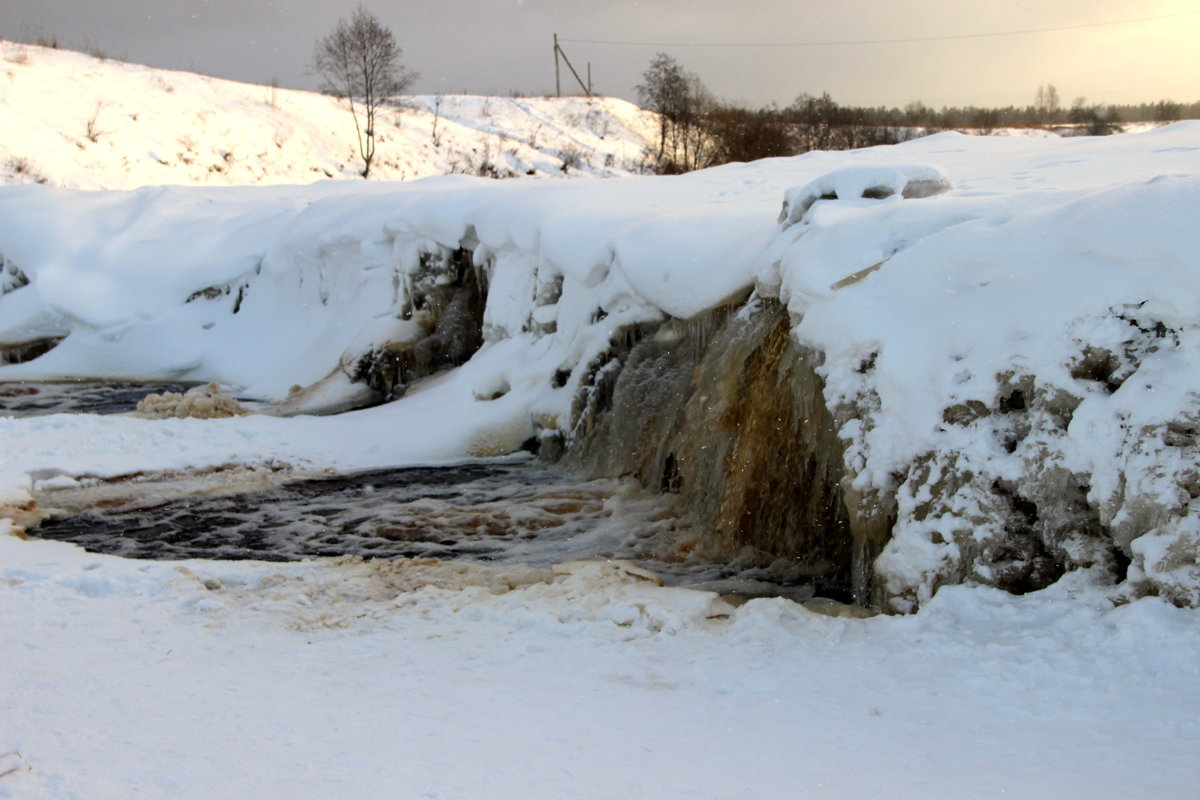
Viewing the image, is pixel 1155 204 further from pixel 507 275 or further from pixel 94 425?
pixel 94 425

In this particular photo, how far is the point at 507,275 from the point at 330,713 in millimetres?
6046

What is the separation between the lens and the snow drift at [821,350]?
10.6 feet

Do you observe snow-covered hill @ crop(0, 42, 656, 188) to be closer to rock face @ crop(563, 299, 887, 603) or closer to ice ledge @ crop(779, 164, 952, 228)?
rock face @ crop(563, 299, 887, 603)

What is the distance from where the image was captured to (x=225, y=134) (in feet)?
84.7

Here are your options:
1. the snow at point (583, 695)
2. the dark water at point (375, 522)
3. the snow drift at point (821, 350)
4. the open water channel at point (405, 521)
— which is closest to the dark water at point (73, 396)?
the snow drift at point (821, 350)

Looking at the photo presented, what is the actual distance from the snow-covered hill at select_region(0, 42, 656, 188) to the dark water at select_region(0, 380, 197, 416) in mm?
11270

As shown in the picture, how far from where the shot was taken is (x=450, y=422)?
24.2 ft

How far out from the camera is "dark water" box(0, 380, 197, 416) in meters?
9.34

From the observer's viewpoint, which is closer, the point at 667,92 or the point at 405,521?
the point at 405,521

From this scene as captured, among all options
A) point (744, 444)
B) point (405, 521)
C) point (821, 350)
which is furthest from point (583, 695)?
point (405, 521)

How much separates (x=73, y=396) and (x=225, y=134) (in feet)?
58.4

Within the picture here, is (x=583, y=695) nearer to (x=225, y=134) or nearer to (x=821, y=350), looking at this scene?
(x=821, y=350)

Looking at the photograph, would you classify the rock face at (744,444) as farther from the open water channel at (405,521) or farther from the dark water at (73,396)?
the dark water at (73,396)

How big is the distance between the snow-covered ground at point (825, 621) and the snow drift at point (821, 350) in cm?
2
